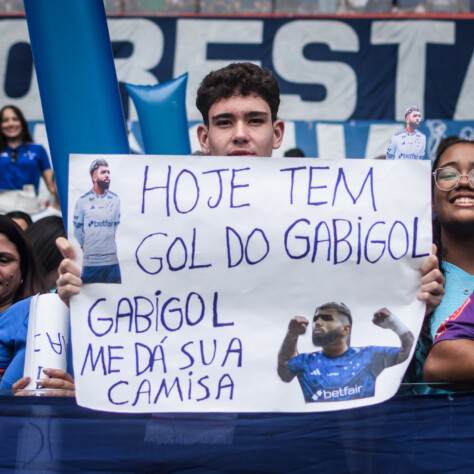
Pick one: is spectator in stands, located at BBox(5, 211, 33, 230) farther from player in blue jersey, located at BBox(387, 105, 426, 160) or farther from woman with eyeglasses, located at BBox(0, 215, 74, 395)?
player in blue jersey, located at BBox(387, 105, 426, 160)

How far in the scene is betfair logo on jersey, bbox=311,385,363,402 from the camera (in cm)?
172

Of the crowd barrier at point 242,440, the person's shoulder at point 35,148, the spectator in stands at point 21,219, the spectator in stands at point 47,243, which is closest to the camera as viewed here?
the crowd barrier at point 242,440

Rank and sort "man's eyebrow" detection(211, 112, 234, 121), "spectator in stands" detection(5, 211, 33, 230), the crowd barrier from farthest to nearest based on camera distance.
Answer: "spectator in stands" detection(5, 211, 33, 230), "man's eyebrow" detection(211, 112, 234, 121), the crowd barrier

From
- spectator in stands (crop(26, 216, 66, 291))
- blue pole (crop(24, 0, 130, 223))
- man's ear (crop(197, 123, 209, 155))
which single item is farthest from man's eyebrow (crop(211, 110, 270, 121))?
spectator in stands (crop(26, 216, 66, 291))

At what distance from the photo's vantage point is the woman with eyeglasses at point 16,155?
22.1 feet

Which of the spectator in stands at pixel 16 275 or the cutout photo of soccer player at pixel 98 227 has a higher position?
the cutout photo of soccer player at pixel 98 227

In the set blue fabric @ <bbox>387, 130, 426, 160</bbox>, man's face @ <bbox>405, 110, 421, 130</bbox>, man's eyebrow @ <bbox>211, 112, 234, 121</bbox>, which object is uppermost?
man's face @ <bbox>405, 110, 421, 130</bbox>

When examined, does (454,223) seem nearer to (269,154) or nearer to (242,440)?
(269,154)

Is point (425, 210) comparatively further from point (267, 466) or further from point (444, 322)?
point (267, 466)

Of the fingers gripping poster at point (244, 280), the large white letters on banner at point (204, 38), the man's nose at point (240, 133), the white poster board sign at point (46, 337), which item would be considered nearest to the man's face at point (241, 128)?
the man's nose at point (240, 133)

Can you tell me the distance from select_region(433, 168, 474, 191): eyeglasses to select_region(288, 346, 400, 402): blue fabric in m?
0.75

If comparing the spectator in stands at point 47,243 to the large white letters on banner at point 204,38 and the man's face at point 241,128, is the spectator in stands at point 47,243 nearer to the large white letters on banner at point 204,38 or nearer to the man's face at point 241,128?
the man's face at point 241,128

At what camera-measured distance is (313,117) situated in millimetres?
9375

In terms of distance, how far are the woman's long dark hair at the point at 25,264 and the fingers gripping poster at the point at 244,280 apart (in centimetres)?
92
